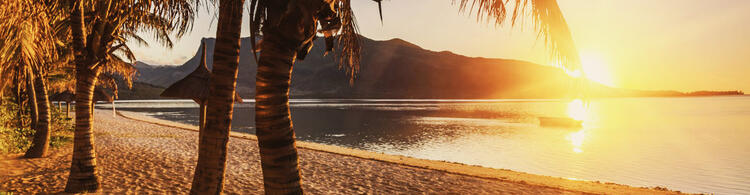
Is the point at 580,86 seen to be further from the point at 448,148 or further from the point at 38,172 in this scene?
the point at 448,148

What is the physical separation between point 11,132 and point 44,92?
178 cm

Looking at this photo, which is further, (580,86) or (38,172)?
(38,172)

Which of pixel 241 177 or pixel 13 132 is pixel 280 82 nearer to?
pixel 241 177

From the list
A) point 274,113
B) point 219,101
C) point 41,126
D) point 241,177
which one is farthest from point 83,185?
point 274,113

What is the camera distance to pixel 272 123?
9.75ft

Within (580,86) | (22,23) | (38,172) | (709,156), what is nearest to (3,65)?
(22,23)

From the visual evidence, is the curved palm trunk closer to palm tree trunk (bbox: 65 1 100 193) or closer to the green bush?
palm tree trunk (bbox: 65 1 100 193)

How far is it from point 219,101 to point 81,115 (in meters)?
3.87

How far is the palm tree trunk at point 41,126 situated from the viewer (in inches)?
397

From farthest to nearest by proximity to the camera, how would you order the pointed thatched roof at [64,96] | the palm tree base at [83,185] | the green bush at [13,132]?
the pointed thatched roof at [64,96] → the green bush at [13,132] → the palm tree base at [83,185]

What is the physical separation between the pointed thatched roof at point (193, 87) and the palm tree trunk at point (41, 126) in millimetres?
3983

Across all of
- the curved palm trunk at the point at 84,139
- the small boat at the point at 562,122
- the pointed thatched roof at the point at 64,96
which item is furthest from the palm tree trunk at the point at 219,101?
the small boat at the point at 562,122

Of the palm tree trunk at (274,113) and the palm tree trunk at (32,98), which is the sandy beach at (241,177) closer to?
the palm tree trunk at (32,98)

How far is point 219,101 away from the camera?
4.55 metres
